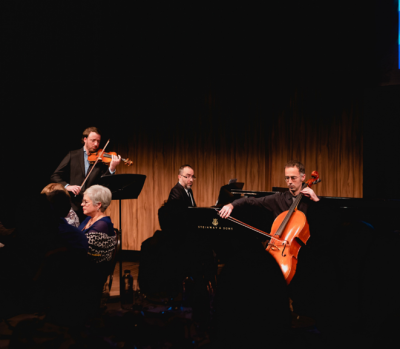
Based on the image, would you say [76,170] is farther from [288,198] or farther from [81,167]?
[288,198]

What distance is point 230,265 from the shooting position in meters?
1.27

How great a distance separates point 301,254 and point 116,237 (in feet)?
Answer: 4.26

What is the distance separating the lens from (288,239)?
250cm

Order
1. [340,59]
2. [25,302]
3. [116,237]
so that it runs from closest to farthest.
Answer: [25,302] → [116,237] → [340,59]

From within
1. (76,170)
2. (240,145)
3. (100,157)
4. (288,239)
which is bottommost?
(288,239)

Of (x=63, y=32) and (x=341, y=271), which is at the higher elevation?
(x=63, y=32)

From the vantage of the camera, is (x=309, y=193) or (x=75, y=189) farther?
(x=75, y=189)

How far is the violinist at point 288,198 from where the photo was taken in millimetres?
2967

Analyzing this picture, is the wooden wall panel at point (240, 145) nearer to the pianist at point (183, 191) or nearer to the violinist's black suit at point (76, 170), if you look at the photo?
the pianist at point (183, 191)

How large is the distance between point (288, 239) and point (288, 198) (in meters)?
0.60

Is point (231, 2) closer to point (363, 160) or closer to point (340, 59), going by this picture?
point (340, 59)

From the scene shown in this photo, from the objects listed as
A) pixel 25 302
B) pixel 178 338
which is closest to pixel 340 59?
pixel 178 338

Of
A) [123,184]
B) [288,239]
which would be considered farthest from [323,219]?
[123,184]

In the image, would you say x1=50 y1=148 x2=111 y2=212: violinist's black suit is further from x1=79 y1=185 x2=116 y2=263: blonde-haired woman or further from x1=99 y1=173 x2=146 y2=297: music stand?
x1=79 y1=185 x2=116 y2=263: blonde-haired woman
